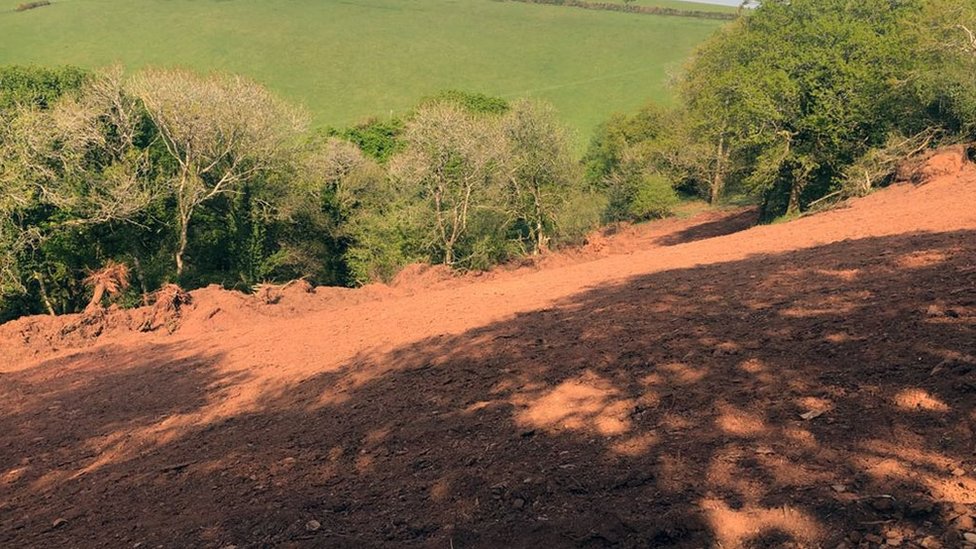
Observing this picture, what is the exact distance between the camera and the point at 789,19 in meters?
33.8

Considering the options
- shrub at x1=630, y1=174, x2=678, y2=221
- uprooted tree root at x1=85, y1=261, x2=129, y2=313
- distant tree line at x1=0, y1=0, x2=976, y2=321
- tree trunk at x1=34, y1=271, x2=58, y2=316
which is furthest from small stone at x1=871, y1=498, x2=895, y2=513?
shrub at x1=630, y1=174, x2=678, y2=221

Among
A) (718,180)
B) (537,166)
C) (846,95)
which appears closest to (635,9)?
(718,180)

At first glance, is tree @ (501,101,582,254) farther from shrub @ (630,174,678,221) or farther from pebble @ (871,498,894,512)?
pebble @ (871,498,894,512)

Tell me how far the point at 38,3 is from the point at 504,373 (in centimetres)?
10455

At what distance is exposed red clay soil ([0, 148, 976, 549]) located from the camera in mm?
4070

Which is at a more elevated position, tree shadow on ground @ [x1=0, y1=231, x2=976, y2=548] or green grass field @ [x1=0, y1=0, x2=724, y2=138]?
green grass field @ [x1=0, y1=0, x2=724, y2=138]

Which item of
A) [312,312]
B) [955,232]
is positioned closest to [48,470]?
[312,312]

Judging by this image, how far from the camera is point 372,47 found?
80.2 meters

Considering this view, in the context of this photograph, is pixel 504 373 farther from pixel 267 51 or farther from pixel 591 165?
pixel 267 51

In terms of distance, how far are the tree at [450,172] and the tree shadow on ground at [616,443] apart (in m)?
22.3

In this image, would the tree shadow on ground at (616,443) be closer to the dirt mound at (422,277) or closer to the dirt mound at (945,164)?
the dirt mound at (422,277)

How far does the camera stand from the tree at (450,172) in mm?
30922

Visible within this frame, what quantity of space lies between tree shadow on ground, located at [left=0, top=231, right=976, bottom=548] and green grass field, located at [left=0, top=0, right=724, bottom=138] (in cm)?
5665

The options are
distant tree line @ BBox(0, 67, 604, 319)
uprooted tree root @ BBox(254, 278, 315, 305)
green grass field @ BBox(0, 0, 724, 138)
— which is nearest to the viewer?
uprooted tree root @ BBox(254, 278, 315, 305)
